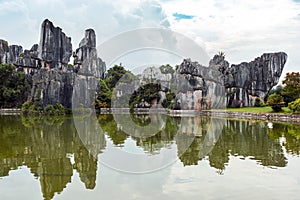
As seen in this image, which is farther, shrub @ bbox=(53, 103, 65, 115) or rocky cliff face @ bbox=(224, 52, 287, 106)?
rocky cliff face @ bbox=(224, 52, 287, 106)

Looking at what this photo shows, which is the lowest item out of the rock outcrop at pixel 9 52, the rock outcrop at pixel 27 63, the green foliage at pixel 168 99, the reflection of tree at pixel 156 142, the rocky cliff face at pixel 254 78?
the reflection of tree at pixel 156 142

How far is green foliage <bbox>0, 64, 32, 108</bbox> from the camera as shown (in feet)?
108

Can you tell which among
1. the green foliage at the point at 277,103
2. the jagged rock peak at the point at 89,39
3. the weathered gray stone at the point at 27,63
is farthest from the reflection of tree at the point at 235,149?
the weathered gray stone at the point at 27,63

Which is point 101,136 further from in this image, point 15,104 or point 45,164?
point 15,104

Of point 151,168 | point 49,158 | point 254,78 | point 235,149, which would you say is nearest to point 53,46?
point 254,78

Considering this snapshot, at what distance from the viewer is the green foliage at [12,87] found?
32.9 meters

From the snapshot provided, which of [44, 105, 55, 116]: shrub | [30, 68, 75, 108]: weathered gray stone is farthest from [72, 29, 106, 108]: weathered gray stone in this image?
[44, 105, 55, 116]: shrub

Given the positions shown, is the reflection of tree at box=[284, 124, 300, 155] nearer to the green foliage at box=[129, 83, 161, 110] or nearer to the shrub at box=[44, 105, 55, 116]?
the shrub at box=[44, 105, 55, 116]

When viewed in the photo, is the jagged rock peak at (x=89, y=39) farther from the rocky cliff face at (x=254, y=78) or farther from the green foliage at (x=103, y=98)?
the rocky cliff face at (x=254, y=78)

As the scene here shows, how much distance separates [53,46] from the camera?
33750 mm

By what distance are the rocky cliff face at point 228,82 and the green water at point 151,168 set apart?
18428 millimetres

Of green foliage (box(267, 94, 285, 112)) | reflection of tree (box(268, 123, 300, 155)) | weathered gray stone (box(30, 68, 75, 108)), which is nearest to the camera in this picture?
reflection of tree (box(268, 123, 300, 155))

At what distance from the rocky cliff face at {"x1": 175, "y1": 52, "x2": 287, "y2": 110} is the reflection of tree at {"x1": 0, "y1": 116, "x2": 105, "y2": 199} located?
1942cm

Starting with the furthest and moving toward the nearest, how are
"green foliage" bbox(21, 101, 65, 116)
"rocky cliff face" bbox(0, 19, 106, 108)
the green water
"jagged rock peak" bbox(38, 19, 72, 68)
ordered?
"jagged rock peak" bbox(38, 19, 72, 68) → "rocky cliff face" bbox(0, 19, 106, 108) → "green foliage" bbox(21, 101, 65, 116) → the green water
